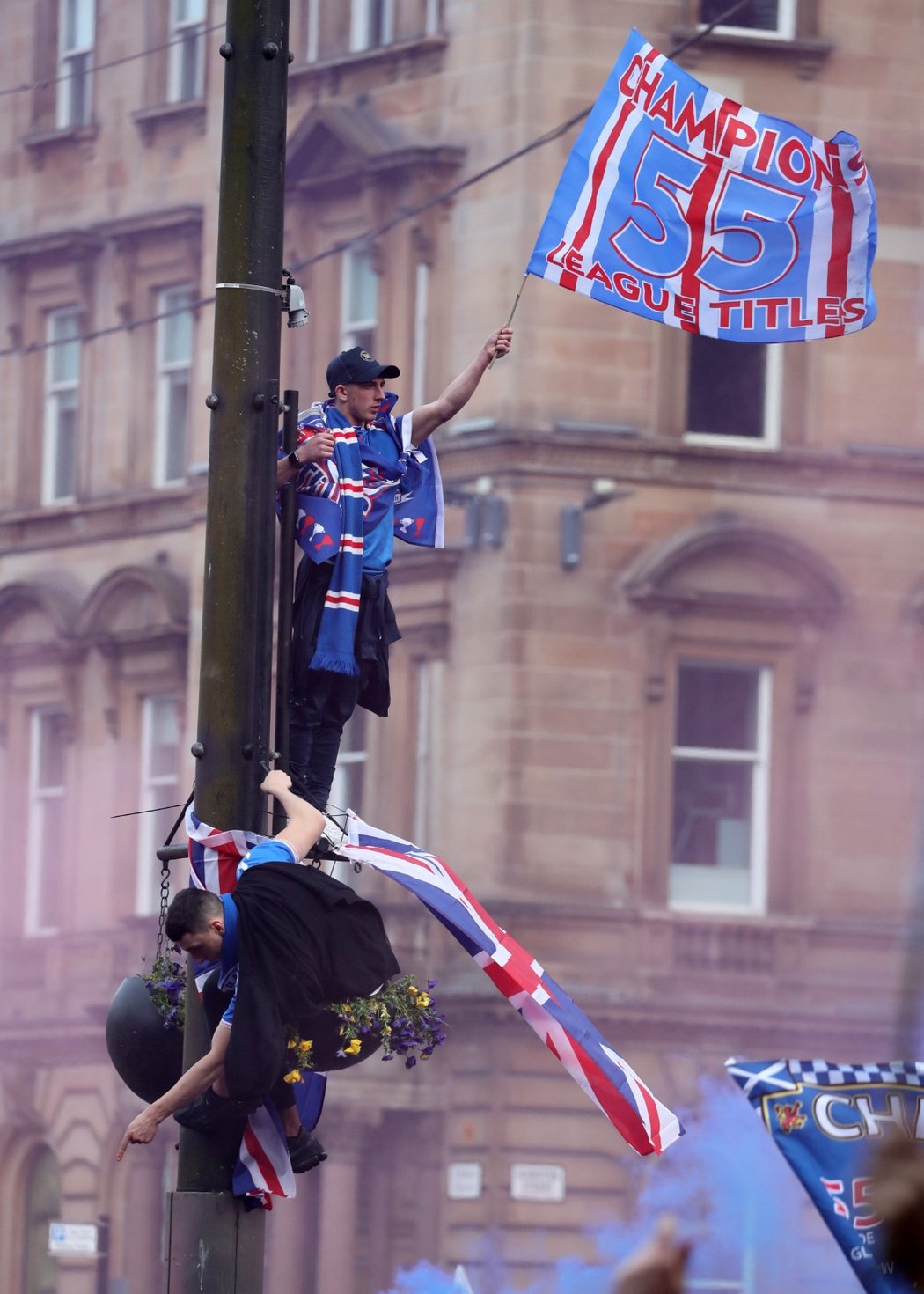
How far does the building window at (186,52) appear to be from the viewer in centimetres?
3045

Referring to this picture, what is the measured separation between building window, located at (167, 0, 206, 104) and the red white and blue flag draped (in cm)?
2063

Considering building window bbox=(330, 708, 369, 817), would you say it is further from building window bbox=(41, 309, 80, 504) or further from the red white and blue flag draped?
the red white and blue flag draped

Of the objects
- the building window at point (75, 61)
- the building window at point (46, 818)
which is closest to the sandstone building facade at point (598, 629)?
the building window at point (75, 61)

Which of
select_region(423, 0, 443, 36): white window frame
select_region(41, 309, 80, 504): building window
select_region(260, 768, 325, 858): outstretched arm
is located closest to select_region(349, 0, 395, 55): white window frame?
select_region(423, 0, 443, 36): white window frame

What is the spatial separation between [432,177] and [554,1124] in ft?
29.8

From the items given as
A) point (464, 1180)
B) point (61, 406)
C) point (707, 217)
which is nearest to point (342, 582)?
point (707, 217)

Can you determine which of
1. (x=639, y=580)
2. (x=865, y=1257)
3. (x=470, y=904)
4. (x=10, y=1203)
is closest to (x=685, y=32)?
(x=639, y=580)

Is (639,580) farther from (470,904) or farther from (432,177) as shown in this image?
(470,904)

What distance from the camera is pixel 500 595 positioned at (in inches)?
1046

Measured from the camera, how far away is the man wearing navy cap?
8.52 m

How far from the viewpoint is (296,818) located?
775cm

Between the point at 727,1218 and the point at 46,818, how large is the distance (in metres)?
9.73

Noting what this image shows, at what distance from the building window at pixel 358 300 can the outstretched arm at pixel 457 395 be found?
63.1ft

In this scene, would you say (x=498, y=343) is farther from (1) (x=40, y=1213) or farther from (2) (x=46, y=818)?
(2) (x=46, y=818)
